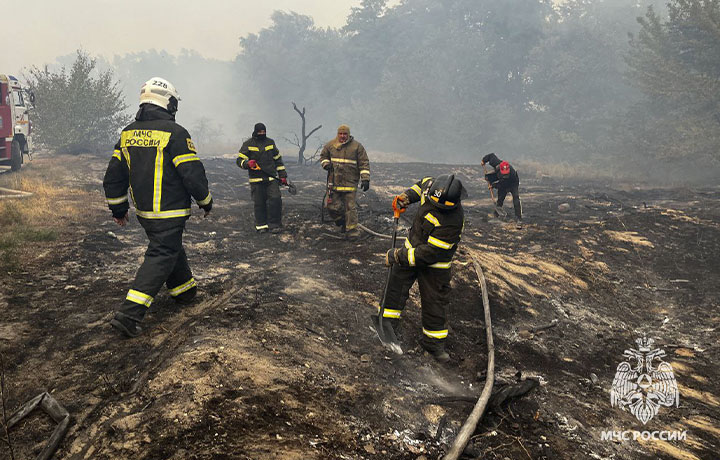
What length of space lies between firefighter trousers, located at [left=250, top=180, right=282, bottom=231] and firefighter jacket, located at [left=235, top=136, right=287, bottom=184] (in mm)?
130

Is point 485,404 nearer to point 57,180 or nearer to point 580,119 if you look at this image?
point 57,180

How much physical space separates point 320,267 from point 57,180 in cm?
1193

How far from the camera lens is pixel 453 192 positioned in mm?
3881

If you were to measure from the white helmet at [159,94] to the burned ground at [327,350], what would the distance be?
6.85 feet

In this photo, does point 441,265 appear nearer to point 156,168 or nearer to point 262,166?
point 156,168

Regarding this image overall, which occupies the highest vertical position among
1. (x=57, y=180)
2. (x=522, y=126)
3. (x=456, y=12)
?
(x=456, y=12)

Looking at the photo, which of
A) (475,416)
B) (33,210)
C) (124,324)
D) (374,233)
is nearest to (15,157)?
(33,210)

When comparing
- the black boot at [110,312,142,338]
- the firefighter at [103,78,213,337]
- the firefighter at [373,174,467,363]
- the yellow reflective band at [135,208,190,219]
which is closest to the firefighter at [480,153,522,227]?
the firefighter at [373,174,467,363]

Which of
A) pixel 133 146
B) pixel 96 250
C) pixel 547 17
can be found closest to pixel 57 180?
pixel 96 250

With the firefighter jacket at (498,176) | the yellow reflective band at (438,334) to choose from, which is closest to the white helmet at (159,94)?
the yellow reflective band at (438,334)

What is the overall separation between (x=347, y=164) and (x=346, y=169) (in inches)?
3.7

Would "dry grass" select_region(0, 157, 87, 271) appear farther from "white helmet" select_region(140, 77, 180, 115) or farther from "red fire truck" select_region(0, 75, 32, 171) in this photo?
"white helmet" select_region(140, 77, 180, 115)

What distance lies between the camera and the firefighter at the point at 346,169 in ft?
25.8

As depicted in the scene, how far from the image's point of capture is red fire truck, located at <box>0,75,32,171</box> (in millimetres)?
13406
